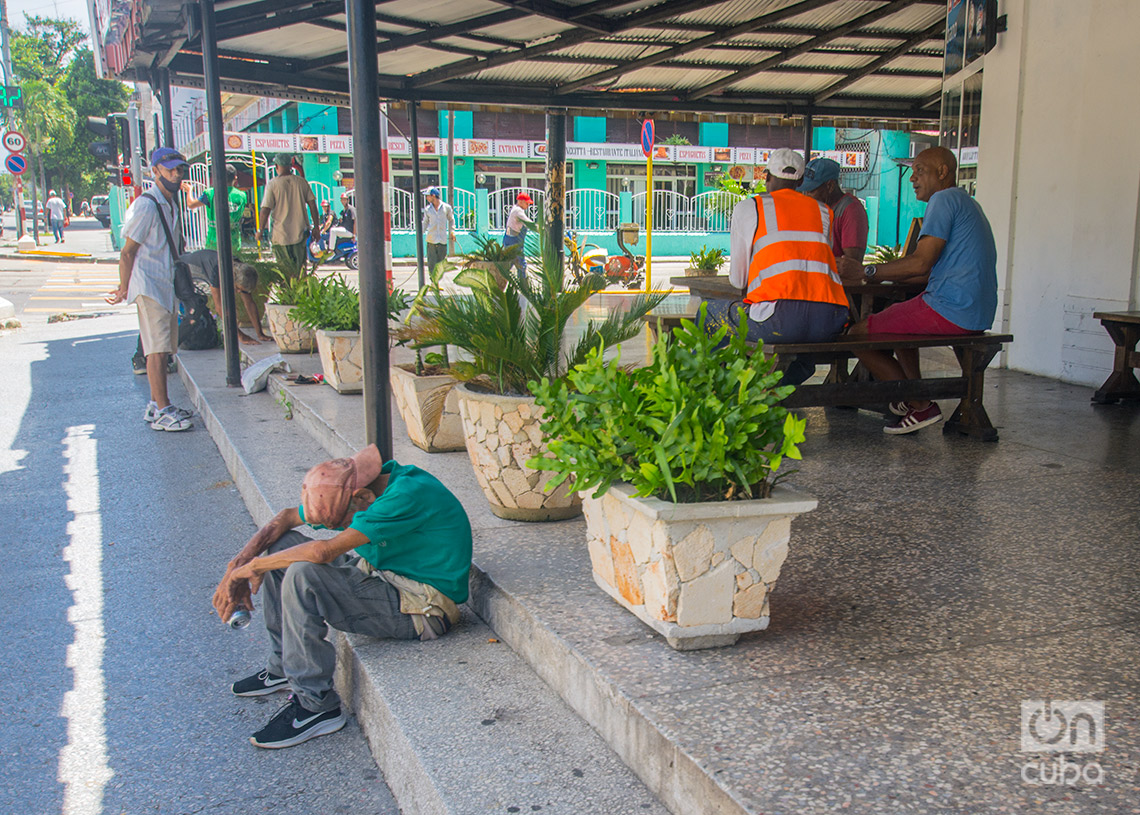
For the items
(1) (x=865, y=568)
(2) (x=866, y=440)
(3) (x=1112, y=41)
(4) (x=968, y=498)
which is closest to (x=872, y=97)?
(3) (x=1112, y=41)

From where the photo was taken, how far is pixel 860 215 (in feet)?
19.9

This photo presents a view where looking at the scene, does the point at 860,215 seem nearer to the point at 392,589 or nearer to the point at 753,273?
the point at 753,273

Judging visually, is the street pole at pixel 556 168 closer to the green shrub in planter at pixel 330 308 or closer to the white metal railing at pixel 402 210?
the green shrub in planter at pixel 330 308

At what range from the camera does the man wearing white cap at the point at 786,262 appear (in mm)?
4418

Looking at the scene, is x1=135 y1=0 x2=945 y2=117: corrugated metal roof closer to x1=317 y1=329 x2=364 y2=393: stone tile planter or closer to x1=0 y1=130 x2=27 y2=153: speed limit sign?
x1=317 y1=329 x2=364 y2=393: stone tile planter

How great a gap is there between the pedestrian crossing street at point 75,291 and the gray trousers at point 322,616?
14.7 metres

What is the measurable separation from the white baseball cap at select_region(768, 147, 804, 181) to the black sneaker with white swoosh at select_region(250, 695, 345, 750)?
3.14 metres

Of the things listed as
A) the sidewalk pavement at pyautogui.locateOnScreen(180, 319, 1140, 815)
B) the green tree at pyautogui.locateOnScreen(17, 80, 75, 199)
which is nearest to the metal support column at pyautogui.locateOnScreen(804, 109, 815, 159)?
the sidewalk pavement at pyautogui.locateOnScreen(180, 319, 1140, 815)

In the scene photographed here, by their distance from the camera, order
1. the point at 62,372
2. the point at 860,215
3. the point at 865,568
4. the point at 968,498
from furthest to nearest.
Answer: the point at 62,372, the point at 860,215, the point at 968,498, the point at 865,568

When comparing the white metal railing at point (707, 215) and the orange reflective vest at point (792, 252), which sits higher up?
the white metal railing at point (707, 215)

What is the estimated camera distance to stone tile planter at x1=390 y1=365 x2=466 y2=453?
16.6ft

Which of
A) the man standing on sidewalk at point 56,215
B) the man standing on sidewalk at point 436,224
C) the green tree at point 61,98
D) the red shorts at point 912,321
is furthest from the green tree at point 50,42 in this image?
the red shorts at point 912,321

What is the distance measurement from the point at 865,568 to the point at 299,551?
6.16ft

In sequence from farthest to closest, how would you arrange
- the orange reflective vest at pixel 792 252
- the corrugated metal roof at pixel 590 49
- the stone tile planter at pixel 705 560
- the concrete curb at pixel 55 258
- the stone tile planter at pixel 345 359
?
1. the concrete curb at pixel 55 258
2. the corrugated metal roof at pixel 590 49
3. the stone tile planter at pixel 345 359
4. the orange reflective vest at pixel 792 252
5. the stone tile planter at pixel 705 560
